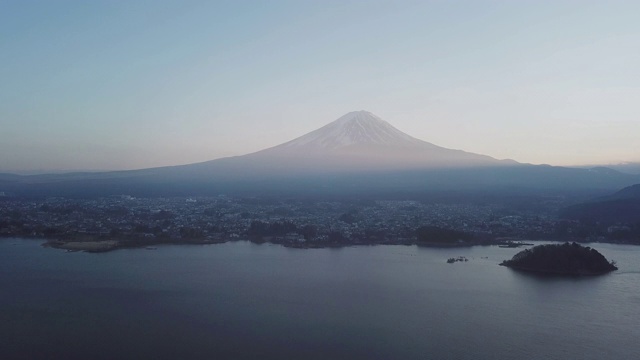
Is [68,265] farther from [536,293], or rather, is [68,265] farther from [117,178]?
[117,178]

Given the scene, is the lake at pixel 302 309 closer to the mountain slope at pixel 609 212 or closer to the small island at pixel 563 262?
the small island at pixel 563 262

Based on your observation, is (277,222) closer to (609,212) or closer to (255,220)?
(255,220)

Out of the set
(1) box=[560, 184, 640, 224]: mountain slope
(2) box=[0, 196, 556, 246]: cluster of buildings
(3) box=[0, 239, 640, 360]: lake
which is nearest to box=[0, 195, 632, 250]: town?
(2) box=[0, 196, 556, 246]: cluster of buildings

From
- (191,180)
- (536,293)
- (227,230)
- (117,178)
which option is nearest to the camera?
(536,293)

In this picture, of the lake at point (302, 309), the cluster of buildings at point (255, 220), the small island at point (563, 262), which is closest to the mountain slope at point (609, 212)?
the cluster of buildings at point (255, 220)

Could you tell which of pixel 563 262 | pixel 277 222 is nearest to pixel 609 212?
pixel 563 262

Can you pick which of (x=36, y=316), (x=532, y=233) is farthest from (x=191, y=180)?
(x=36, y=316)

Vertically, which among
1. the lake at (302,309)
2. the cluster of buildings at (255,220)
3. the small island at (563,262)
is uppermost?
the cluster of buildings at (255,220)
